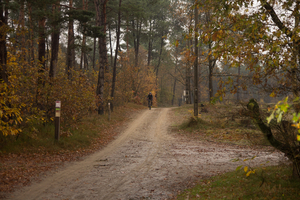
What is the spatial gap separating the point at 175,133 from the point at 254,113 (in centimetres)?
1109

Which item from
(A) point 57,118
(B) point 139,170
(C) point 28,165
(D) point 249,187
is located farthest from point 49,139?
(D) point 249,187

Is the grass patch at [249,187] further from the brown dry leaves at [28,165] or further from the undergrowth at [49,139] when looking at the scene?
the undergrowth at [49,139]

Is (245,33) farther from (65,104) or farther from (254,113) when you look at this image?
(65,104)

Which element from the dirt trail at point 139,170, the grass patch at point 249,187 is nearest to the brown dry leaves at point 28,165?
the dirt trail at point 139,170

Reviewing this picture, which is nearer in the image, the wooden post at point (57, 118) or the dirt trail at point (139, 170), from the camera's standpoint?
the dirt trail at point (139, 170)

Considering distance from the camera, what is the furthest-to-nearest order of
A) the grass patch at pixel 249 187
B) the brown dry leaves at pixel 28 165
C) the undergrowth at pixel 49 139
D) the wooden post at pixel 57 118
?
1. the wooden post at pixel 57 118
2. the undergrowth at pixel 49 139
3. the brown dry leaves at pixel 28 165
4. the grass patch at pixel 249 187

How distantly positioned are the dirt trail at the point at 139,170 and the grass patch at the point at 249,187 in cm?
60

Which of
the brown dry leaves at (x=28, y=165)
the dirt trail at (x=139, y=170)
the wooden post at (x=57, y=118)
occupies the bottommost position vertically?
the dirt trail at (x=139, y=170)

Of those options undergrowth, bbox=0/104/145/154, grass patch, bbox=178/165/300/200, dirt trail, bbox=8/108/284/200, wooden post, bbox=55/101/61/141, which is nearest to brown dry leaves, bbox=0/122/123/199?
undergrowth, bbox=0/104/145/154

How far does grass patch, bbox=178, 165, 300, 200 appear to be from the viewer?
199 inches

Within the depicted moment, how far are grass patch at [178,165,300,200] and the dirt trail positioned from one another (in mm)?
602

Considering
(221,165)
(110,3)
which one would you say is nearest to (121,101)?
(110,3)

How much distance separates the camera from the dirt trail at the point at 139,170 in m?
6.23

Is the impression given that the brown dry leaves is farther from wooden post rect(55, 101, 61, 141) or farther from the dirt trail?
wooden post rect(55, 101, 61, 141)
